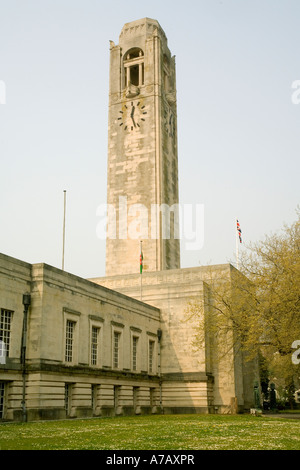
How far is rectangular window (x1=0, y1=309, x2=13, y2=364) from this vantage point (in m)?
29.5

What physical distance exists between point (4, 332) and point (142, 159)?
32.2 metres

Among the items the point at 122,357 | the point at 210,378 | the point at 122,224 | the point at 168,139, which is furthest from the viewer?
the point at 168,139

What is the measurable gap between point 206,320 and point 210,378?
8.36 metres

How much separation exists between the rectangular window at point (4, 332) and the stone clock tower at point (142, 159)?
86.1ft

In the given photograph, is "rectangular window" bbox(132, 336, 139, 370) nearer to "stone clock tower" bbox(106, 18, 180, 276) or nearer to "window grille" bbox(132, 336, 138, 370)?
"window grille" bbox(132, 336, 138, 370)

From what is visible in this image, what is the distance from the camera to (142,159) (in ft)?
191

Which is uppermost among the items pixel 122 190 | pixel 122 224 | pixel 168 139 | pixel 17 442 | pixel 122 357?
pixel 168 139

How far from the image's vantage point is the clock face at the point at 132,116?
5956 cm

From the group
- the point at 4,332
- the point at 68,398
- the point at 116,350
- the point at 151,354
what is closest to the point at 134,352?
the point at 116,350

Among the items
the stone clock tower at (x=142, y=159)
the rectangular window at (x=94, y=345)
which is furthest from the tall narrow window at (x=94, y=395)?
the stone clock tower at (x=142, y=159)

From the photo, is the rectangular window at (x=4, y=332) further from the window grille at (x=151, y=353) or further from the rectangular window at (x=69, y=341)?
the window grille at (x=151, y=353)
